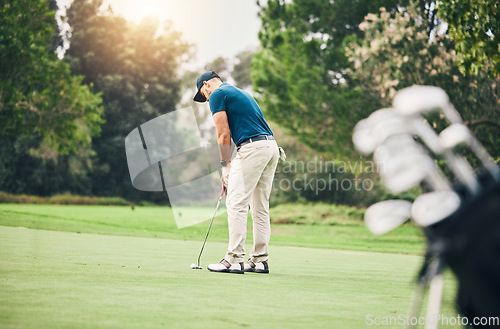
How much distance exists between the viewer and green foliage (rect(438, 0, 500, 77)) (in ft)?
34.4

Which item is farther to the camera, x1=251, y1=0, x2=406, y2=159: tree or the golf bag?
x1=251, y1=0, x2=406, y2=159: tree

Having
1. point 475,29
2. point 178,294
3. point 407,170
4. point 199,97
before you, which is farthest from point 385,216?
point 475,29

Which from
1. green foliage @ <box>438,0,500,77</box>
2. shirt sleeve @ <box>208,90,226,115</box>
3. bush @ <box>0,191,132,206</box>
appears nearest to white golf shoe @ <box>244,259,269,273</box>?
shirt sleeve @ <box>208,90,226,115</box>

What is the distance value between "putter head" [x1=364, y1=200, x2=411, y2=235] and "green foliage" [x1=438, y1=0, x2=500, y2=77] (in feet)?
30.3

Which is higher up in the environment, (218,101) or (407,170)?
(218,101)

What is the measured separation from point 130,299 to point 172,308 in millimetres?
422

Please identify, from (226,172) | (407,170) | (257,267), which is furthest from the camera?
(226,172)

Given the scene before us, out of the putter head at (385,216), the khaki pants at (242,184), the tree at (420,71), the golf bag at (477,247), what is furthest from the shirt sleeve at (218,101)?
the tree at (420,71)

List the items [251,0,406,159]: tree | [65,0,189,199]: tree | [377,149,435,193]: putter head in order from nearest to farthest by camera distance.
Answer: [377,149,435,193]: putter head
[251,0,406,159]: tree
[65,0,189,199]: tree

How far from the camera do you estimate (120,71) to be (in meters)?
45.5

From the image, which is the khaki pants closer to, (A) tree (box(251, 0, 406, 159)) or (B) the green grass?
(B) the green grass

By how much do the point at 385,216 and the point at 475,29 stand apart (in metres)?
9.60

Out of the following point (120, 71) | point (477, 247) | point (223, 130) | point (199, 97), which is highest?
point (120, 71)

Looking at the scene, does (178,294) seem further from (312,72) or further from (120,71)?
(120,71)
